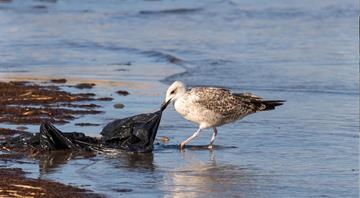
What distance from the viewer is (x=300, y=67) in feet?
52.8

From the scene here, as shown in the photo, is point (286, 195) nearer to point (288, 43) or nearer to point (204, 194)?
point (204, 194)

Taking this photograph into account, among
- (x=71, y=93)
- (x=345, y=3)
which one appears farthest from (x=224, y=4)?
(x=71, y=93)

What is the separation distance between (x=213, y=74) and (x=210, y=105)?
543 cm

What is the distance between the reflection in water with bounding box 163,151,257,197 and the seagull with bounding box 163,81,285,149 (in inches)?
37.0

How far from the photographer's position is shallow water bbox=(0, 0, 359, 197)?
8.34 m

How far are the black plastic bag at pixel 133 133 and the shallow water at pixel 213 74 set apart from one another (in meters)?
0.20

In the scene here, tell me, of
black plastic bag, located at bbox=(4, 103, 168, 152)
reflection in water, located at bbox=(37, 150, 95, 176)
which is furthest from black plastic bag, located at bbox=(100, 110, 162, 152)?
reflection in water, located at bbox=(37, 150, 95, 176)

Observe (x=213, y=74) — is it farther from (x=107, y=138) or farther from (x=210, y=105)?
(x=107, y=138)

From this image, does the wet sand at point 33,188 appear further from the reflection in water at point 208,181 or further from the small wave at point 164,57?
the small wave at point 164,57

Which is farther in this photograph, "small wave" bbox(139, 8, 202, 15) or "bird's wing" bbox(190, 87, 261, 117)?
"small wave" bbox(139, 8, 202, 15)

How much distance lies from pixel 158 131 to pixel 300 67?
5962 millimetres

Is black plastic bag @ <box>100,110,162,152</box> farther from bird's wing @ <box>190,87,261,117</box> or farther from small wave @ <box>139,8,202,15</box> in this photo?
small wave @ <box>139,8,202,15</box>

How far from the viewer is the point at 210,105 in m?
10.1

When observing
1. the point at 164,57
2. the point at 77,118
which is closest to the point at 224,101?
the point at 77,118
